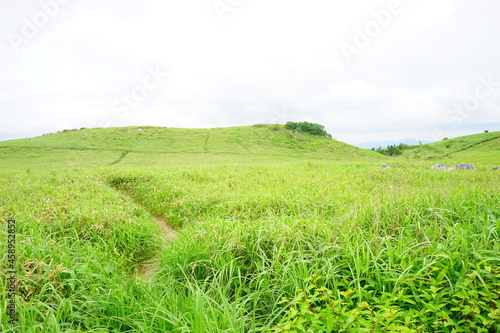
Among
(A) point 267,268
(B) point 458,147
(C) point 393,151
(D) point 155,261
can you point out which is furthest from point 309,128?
(A) point 267,268

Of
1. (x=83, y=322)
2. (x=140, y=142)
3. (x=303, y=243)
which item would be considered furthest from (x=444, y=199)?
(x=140, y=142)

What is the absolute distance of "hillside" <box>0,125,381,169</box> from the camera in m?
34.8

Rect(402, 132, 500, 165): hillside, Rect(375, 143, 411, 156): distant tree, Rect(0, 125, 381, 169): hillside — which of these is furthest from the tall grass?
Rect(375, 143, 411, 156): distant tree

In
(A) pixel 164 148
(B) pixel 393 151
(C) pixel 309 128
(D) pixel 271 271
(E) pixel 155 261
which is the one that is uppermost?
(C) pixel 309 128

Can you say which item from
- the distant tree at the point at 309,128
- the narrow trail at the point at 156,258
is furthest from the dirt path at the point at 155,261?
the distant tree at the point at 309,128

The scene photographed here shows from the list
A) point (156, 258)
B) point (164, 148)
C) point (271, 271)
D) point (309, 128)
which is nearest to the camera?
point (271, 271)

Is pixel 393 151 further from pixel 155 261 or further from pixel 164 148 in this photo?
pixel 155 261

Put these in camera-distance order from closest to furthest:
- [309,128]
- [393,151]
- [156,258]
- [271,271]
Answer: [271,271]
[156,258]
[309,128]
[393,151]

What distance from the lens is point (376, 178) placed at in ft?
51.1

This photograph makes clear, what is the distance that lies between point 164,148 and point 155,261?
146 feet

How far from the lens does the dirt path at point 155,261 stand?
5303 millimetres

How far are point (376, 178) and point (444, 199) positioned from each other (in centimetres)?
990

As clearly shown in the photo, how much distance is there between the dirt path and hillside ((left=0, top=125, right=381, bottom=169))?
82.2ft

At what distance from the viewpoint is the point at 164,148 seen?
157 ft
